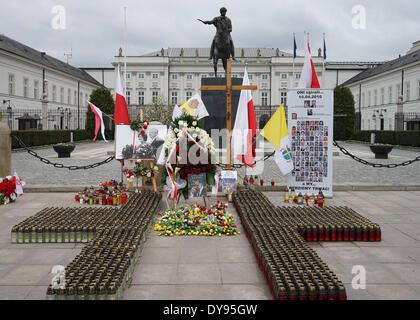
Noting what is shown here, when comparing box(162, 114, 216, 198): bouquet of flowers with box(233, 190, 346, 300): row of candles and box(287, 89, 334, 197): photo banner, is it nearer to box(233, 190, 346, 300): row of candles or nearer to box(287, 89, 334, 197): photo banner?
box(233, 190, 346, 300): row of candles

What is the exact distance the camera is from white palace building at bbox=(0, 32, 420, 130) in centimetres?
4175

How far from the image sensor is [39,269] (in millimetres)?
4938

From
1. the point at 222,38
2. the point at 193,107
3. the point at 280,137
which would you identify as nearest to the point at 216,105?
the point at 222,38

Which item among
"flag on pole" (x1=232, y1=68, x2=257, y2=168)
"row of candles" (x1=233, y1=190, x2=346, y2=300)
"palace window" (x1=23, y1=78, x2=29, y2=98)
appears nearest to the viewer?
"row of candles" (x1=233, y1=190, x2=346, y2=300)

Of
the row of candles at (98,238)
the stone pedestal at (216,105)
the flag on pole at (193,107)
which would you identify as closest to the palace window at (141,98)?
the stone pedestal at (216,105)

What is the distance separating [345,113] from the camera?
4553 cm

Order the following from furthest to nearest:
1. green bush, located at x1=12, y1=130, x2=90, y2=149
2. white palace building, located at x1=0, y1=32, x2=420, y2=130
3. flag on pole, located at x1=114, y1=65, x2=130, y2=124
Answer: white palace building, located at x1=0, y1=32, x2=420, y2=130 < green bush, located at x1=12, y1=130, x2=90, y2=149 < flag on pole, located at x1=114, y1=65, x2=130, y2=124

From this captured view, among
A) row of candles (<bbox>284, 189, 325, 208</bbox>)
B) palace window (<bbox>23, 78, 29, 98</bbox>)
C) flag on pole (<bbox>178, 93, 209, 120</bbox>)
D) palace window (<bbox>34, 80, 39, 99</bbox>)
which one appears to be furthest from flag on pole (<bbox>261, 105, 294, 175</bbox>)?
palace window (<bbox>34, 80, 39, 99</bbox>)

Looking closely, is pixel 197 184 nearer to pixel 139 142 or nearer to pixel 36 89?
pixel 139 142

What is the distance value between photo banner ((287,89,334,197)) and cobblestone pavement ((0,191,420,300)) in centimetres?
260

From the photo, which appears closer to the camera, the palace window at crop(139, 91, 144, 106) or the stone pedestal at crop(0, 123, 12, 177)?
the stone pedestal at crop(0, 123, 12, 177)
